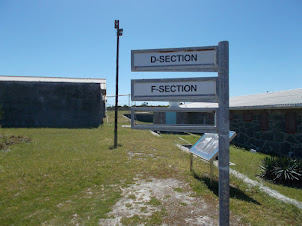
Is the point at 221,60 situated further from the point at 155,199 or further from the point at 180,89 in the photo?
the point at 155,199

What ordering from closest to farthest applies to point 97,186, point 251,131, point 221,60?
point 221,60 < point 97,186 < point 251,131

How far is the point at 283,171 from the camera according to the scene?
5.93 m

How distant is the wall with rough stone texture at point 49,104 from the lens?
66.6 ft

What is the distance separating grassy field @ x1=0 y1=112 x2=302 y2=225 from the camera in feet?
12.3

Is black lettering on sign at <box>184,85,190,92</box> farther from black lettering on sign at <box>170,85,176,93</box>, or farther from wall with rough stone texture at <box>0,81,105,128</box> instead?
wall with rough stone texture at <box>0,81,105,128</box>

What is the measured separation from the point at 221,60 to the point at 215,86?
28cm

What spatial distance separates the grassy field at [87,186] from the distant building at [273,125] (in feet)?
6.18

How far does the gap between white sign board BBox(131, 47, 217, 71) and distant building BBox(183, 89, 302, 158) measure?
7050 millimetres

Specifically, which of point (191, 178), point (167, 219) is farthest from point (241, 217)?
point (191, 178)

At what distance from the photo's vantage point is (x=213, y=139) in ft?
19.0

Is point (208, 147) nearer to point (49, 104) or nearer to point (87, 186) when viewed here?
point (87, 186)

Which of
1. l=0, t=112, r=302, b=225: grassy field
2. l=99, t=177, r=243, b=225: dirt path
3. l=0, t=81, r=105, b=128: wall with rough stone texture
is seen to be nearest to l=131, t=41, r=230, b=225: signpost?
l=99, t=177, r=243, b=225: dirt path

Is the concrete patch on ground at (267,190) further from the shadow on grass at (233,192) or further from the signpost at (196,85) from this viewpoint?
the signpost at (196,85)

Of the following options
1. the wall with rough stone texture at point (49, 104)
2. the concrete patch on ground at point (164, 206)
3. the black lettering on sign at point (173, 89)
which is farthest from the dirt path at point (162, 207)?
Answer: the wall with rough stone texture at point (49, 104)
